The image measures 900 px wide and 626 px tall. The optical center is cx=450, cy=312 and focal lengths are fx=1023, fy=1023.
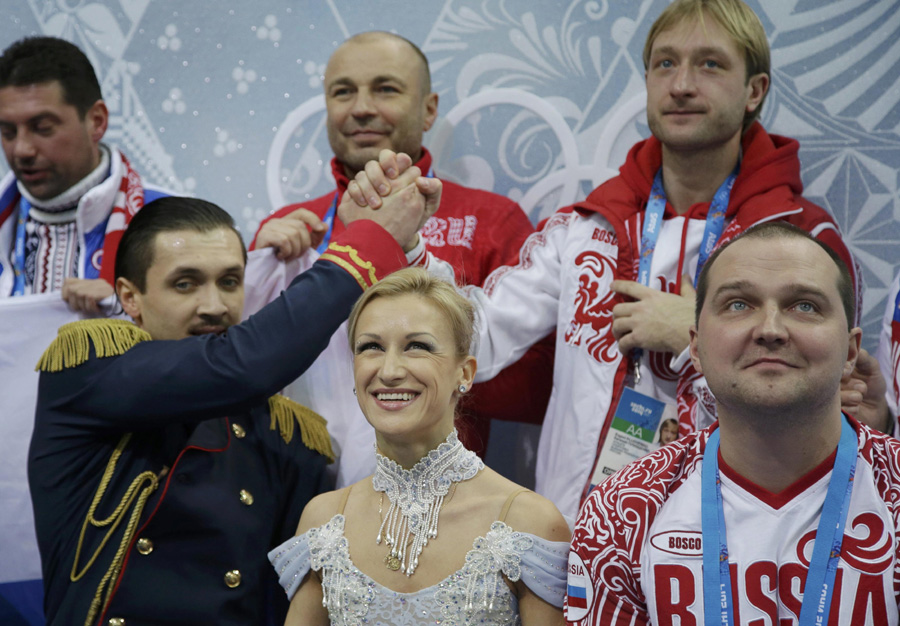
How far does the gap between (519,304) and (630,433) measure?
1.56ft

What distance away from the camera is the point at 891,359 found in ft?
8.34

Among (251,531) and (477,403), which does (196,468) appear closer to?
(251,531)

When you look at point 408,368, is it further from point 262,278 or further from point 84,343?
point 262,278

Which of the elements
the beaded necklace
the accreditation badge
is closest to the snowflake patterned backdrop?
the accreditation badge

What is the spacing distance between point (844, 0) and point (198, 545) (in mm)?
2620

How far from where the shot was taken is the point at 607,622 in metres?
1.85

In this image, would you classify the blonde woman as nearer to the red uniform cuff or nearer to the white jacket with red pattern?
the red uniform cuff

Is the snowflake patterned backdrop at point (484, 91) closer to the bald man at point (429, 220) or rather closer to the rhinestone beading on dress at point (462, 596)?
the bald man at point (429, 220)

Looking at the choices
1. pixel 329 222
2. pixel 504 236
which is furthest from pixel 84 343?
pixel 504 236

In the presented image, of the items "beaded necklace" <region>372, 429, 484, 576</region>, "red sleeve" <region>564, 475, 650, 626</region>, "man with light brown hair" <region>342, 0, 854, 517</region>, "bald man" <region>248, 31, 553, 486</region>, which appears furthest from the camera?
"bald man" <region>248, 31, 553, 486</region>

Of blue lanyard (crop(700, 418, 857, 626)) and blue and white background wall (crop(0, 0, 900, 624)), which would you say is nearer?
blue lanyard (crop(700, 418, 857, 626))

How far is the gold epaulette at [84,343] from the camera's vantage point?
7.66 ft

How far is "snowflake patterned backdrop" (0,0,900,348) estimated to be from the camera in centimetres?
331

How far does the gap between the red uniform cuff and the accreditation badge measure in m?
0.68
